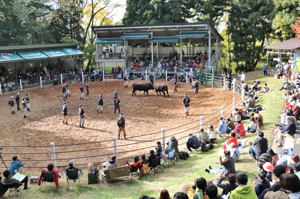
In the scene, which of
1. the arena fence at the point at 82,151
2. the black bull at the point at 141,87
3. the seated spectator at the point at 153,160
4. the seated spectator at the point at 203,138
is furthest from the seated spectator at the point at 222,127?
the black bull at the point at 141,87

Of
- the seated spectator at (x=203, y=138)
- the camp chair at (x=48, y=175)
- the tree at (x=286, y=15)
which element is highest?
the tree at (x=286, y=15)

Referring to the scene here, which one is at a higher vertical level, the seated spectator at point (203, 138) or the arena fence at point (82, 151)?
the seated spectator at point (203, 138)

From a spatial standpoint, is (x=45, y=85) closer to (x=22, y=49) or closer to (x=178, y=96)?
(x=22, y=49)

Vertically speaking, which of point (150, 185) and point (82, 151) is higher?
point (82, 151)

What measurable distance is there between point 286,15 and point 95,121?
21.7 m

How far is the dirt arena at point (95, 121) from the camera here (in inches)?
653

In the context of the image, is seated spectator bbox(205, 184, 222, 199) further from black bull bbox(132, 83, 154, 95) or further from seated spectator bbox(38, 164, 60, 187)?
black bull bbox(132, 83, 154, 95)

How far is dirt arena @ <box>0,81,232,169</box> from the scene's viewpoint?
54.4ft

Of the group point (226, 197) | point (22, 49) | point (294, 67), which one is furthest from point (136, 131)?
point (22, 49)

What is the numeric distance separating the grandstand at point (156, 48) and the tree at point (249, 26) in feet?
9.68

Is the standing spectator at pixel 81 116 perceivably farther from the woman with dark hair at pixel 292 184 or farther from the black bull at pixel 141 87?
the woman with dark hair at pixel 292 184

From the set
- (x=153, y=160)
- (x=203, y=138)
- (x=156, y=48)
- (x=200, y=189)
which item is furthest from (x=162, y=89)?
(x=200, y=189)

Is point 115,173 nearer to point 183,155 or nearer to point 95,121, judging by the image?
point 183,155

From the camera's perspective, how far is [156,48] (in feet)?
136
